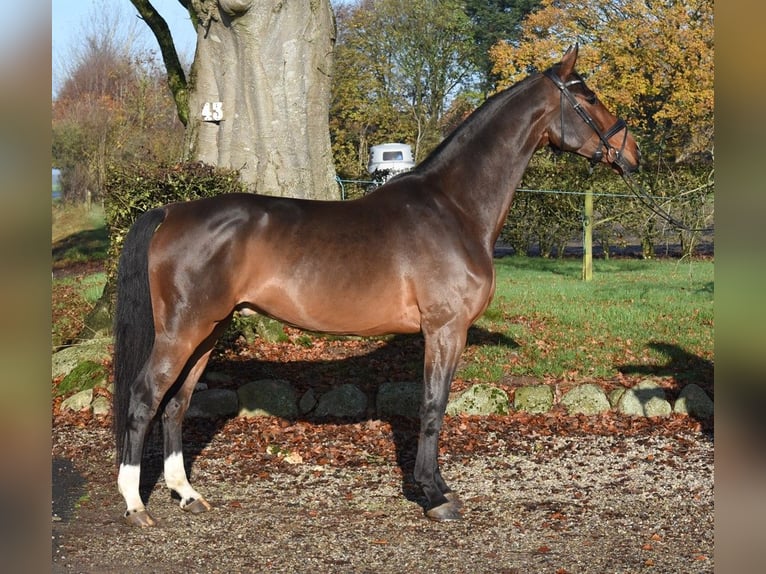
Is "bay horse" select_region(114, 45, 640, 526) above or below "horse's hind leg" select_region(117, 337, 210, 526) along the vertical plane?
above

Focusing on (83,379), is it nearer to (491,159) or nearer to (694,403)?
(491,159)

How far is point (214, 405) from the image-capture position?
24.2 ft

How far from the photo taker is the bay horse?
4859 mm

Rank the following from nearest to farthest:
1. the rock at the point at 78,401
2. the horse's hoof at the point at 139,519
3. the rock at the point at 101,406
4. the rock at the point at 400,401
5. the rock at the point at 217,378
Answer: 1. the horse's hoof at the point at 139,519
2. the rock at the point at 400,401
3. the rock at the point at 101,406
4. the rock at the point at 78,401
5. the rock at the point at 217,378

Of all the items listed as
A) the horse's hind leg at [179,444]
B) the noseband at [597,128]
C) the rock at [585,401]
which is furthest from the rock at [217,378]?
the noseband at [597,128]

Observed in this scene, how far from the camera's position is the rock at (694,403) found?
7098 mm

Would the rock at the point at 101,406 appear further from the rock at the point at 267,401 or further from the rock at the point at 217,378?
the rock at the point at 267,401

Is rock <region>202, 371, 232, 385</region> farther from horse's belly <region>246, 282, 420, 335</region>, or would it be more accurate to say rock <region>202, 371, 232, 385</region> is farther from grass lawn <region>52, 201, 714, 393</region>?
horse's belly <region>246, 282, 420, 335</region>

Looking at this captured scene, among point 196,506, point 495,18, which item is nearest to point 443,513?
point 196,506

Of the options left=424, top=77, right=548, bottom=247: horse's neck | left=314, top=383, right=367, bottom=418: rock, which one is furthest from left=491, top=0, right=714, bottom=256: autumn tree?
left=424, top=77, right=548, bottom=247: horse's neck

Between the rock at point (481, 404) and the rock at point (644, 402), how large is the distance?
3.47 feet

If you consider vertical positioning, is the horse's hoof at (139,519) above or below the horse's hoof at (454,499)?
below

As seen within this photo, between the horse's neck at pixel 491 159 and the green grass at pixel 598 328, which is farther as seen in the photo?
the green grass at pixel 598 328
